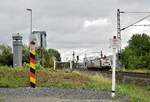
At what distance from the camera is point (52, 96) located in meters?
16.2

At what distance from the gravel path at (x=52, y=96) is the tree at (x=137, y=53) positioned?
267 feet

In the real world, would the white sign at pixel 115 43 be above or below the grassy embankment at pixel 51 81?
above

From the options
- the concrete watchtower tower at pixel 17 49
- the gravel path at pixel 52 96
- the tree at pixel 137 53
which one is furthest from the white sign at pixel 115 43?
the tree at pixel 137 53

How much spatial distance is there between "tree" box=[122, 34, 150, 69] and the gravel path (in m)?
81.2

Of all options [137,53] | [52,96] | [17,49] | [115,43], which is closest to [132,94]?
[115,43]

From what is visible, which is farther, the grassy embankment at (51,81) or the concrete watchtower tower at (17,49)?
the concrete watchtower tower at (17,49)

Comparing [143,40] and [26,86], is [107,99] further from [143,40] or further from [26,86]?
[143,40]

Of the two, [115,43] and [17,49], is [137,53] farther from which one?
[115,43]

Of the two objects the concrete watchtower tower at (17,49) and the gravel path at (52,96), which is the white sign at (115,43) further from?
the concrete watchtower tower at (17,49)

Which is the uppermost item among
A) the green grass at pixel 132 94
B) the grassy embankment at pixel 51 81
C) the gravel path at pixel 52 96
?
the grassy embankment at pixel 51 81

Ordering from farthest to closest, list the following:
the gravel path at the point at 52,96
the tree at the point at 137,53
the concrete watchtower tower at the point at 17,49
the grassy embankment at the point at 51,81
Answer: the tree at the point at 137,53 < the concrete watchtower tower at the point at 17,49 < the grassy embankment at the point at 51,81 < the gravel path at the point at 52,96

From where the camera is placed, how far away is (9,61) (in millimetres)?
51219

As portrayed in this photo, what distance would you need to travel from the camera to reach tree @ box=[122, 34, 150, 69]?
102875 mm

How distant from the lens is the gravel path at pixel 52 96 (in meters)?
15.1
